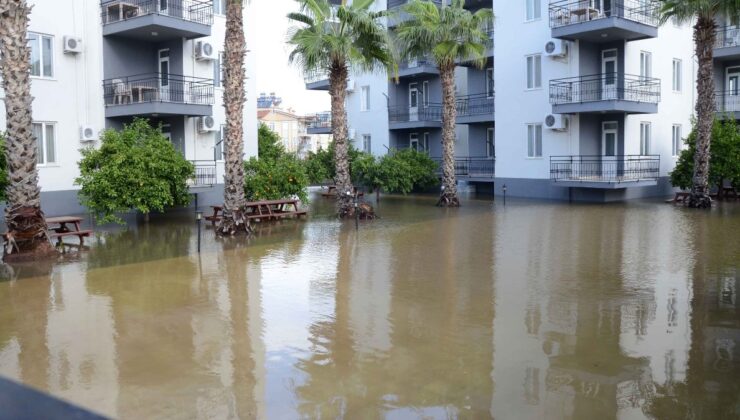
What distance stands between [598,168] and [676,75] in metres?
8.24

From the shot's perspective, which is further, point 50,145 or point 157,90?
point 157,90

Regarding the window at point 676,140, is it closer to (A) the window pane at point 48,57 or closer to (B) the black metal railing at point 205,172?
(B) the black metal railing at point 205,172

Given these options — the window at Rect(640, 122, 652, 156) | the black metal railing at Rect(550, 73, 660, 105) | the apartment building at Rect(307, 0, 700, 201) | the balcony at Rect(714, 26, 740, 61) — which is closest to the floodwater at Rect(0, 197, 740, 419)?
the apartment building at Rect(307, 0, 700, 201)

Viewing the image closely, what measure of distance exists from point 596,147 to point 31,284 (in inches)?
1032

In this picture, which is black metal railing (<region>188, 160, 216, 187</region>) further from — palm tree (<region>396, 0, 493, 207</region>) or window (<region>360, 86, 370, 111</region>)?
window (<region>360, 86, 370, 111</region>)

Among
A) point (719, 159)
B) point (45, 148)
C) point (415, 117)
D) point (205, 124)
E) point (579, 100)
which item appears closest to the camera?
point (45, 148)

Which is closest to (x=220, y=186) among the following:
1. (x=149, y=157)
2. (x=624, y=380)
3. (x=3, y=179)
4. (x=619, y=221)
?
(x=149, y=157)

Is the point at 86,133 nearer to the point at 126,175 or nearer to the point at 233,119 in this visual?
the point at 126,175

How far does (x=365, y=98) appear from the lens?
4362 centimetres

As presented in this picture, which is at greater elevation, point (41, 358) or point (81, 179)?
point (81, 179)

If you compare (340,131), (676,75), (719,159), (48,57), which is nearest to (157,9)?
(48,57)

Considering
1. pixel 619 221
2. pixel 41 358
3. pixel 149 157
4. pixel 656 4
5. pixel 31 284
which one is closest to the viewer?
pixel 41 358

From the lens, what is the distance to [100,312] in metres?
10.2

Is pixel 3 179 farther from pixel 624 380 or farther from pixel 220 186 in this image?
pixel 624 380
